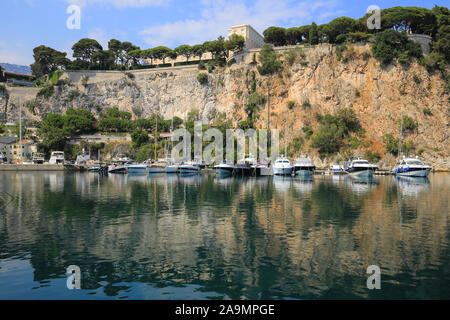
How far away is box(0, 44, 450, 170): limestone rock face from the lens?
6969cm

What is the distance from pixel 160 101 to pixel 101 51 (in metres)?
25.7

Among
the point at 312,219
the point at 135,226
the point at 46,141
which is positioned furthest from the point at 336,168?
the point at 46,141

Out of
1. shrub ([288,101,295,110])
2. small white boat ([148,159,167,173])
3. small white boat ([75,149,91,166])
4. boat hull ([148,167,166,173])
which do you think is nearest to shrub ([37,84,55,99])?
small white boat ([75,149,91,166])

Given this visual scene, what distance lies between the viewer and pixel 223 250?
13.8m

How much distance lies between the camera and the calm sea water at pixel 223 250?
33.6ft

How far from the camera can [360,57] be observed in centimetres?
7375

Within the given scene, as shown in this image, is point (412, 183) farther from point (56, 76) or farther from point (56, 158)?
point (56, 76)

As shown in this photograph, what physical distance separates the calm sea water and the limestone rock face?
51.3 meters

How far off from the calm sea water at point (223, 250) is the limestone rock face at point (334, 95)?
51341mm

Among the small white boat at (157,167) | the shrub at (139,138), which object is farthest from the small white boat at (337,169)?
the shrub at (139,138)

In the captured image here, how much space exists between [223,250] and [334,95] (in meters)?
67.3

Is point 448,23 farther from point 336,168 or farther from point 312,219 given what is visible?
point 312,219

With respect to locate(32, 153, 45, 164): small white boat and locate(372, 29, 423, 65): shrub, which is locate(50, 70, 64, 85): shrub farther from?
locate(372, 29, 423, 65): shrub

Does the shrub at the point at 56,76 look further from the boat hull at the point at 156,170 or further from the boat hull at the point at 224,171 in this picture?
the boat hull at the point at 224,171
